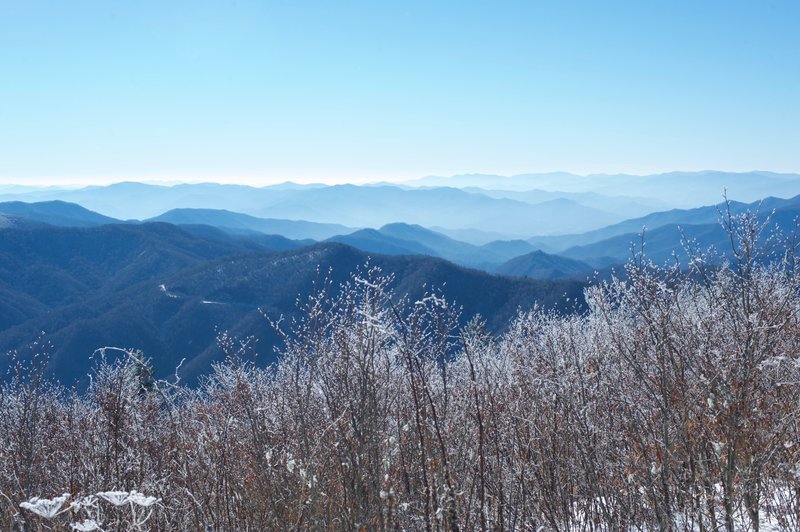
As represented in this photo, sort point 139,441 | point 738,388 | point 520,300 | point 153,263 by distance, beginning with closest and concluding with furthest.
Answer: point 738,388, point 139,441, point 520,300, point 153,263

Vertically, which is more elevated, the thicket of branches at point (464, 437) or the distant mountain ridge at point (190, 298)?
the thicket of branches at point (464, 437)

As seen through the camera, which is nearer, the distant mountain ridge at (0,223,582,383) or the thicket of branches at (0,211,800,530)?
the thicket of branches at (0,211,800,530)

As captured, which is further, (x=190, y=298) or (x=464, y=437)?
(x=190, y=298)

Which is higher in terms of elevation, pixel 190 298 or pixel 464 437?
pixel 464 437

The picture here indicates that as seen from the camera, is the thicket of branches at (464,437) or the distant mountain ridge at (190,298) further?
the distant mountain ridge at (190,298)

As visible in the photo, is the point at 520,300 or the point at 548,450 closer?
the point at 548,450

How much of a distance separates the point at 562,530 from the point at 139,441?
337 cm

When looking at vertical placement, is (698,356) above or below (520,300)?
above

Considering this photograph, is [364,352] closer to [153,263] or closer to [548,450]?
[548,450]

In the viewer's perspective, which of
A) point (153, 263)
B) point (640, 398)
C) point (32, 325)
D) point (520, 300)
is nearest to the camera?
point (640, 398)

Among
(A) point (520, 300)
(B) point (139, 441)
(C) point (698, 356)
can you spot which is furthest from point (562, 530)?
(A) point (520, 300)

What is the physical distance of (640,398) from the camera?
429 centimetres

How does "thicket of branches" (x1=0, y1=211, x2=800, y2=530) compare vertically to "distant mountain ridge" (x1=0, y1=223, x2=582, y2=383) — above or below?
above

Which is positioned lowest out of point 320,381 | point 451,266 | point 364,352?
point 451,266
